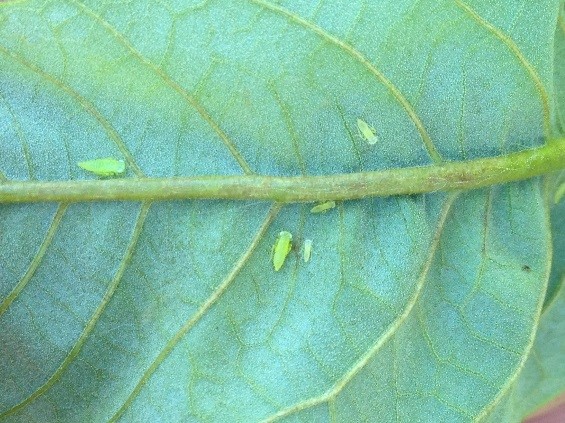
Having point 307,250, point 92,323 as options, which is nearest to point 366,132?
point 307,250

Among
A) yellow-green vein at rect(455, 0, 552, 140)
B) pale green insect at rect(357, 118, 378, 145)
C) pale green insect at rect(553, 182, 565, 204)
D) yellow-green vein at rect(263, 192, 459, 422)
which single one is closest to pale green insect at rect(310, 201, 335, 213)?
pale green insect at rect(357, 118, 378, 145)

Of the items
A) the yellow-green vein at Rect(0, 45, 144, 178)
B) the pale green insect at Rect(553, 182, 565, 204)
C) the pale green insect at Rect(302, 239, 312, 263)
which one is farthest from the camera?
the pale green insect at Rect(553, 182, 565, 204)

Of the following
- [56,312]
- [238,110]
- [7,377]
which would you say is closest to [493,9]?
[238,110]

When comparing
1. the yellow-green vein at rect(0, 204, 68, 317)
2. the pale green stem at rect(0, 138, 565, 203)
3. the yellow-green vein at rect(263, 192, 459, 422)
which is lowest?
the yellow-green vein at rect(263, 192, 459, 422)

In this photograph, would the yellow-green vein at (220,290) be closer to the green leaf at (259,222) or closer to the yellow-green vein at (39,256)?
the green leaf at (259,222)

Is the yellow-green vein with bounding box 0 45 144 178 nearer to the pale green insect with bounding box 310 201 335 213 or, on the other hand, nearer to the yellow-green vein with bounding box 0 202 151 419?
the yellow-green vein with bounding box 0 202 151 419

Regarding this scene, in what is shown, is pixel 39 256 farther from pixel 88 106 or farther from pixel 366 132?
pixel 366 132

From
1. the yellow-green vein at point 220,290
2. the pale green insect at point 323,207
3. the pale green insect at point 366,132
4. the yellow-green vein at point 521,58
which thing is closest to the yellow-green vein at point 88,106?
the yellow-green vein at point 220,290

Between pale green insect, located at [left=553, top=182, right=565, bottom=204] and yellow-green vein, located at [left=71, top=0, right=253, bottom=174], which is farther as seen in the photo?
pale green insect, located at [left=553, top=182, right=565, bottom=204]
